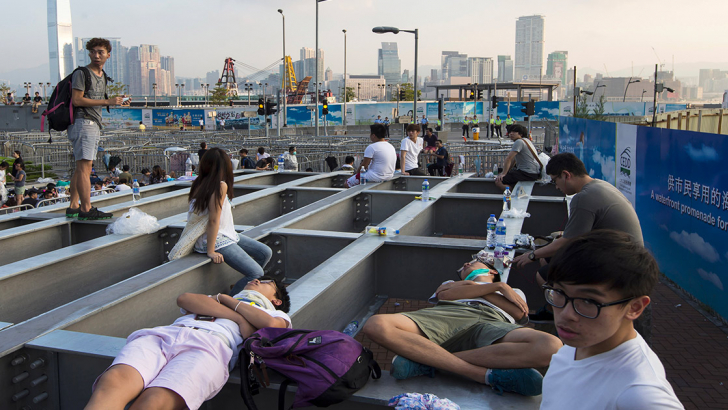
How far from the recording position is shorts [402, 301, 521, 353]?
362 cm

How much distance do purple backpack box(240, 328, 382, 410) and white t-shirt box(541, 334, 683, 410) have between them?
4.34ft

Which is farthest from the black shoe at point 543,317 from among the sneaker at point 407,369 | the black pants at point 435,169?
the black pants at point 435,169

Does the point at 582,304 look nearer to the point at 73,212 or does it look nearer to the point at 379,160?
the point at 73,212

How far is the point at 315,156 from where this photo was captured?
2094 cm

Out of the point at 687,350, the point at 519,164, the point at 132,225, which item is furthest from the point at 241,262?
the point at 519,164

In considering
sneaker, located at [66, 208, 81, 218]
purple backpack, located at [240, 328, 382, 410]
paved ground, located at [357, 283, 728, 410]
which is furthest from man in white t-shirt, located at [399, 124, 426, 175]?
purple backpack, located at [240, 328, 382, 410]

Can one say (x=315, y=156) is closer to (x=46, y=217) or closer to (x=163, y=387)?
(x=46, y=217)

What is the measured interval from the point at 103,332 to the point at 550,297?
362 centimetres

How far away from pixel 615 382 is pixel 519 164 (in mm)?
10005

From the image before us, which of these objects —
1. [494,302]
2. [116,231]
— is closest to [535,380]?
[494,302]

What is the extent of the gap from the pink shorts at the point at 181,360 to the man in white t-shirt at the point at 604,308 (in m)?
2.03

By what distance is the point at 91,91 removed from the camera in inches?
256

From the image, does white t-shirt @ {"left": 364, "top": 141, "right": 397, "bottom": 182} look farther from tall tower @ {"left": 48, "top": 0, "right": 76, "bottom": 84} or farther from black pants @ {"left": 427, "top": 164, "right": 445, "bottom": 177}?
tall tower @ {"left": 48, "top": 0, "right": 76, "bottom": 84}

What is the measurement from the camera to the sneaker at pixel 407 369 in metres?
3.25
